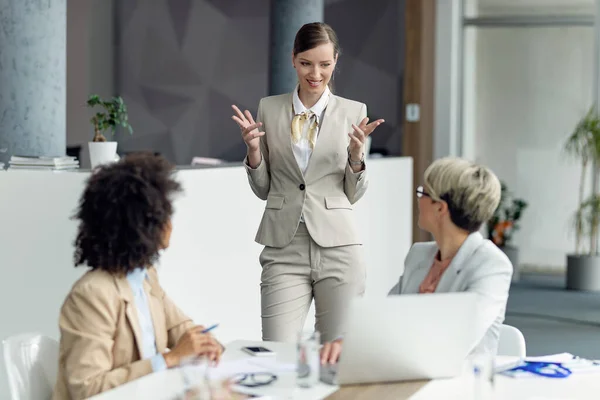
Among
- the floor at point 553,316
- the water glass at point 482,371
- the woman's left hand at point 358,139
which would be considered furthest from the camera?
the floor at point 553,316

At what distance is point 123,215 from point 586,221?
26.1 ft

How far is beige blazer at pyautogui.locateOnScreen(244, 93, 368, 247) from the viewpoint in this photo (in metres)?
3.79

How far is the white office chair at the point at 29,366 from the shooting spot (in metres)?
2.60

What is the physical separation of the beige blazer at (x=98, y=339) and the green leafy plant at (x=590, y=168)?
7.53 meters

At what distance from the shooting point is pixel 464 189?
294 centimetres

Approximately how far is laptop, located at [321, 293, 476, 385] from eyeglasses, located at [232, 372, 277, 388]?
0.14m

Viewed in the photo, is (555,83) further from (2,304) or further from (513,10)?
(2,304)

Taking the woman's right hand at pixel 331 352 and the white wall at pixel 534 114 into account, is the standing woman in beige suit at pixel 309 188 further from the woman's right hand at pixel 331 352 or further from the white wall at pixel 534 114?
the white wall at pixel 534 114

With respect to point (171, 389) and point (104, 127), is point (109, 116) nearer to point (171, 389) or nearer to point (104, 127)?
point (104, 127)

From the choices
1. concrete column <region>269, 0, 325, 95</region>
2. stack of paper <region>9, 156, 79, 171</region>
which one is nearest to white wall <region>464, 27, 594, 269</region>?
concrete column <region>269, 0, 325, 95</region>

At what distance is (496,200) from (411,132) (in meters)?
7.44

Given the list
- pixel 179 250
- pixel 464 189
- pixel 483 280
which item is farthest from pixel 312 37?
pixel 179 250

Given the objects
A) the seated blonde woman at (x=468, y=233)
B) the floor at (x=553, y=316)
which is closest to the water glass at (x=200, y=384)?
the seated blonde woman at (x=468, y=233)

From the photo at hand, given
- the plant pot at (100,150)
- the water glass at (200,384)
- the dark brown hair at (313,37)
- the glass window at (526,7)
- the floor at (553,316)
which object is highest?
the glass window at (526,7)
